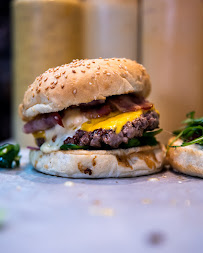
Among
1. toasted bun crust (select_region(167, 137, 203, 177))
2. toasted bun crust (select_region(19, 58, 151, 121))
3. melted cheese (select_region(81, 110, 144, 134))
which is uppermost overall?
toasted bun crust (select_region(19, 58, 151, 121))

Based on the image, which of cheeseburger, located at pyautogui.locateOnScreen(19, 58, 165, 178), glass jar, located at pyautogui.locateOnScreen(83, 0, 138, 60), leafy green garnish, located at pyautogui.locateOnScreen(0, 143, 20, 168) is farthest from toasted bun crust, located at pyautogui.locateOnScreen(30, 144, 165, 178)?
glass jar, located at pyautogui.locateOnScreen(83, 0, 138, 60)

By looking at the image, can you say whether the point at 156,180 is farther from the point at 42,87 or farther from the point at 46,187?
the point at 42,87

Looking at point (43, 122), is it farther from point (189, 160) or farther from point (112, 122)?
point (189, 160)

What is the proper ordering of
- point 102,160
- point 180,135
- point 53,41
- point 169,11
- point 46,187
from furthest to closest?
point 53,41
point 169,11
point 180,135
point 102,160
point 46,187

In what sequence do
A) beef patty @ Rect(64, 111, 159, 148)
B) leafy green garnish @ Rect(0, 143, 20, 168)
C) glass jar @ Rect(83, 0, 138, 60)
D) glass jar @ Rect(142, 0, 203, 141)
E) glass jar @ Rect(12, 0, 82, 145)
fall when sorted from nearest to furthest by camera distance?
1. beef patty @ Rect(64, 111, 159, 148)
2. leafy green garnish @ Rect(0, 143, 20, 168)
3. glass jar @ Rect(142, 0, 203, 141)
4. glass jar @ Rect(83, 0, 138, 60)
5. glass jar @ Rect(12, 0, 82, 145)

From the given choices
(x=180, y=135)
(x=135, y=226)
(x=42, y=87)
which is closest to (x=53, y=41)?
(x=42, y=87)

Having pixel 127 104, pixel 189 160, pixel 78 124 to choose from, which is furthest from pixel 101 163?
pixel 189 160

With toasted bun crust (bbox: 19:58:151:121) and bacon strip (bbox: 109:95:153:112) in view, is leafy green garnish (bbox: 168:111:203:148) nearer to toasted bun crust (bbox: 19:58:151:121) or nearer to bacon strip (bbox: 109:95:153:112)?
bacon strip (bbox: 109:95:153:112)

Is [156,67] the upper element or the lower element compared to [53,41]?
lower
